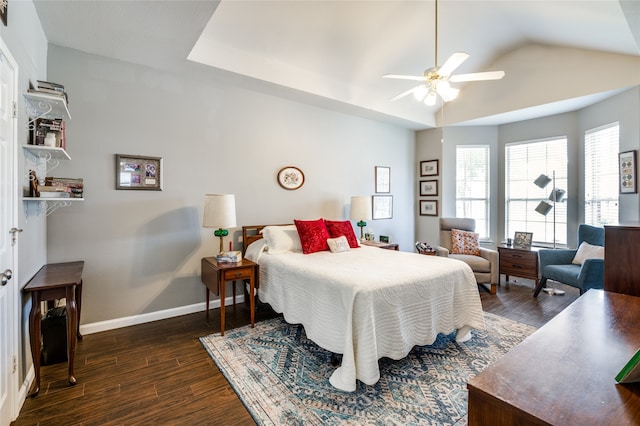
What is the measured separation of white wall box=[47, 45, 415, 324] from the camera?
2885 mm

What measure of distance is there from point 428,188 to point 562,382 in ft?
17.1

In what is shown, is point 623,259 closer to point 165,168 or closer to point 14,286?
point 14,286

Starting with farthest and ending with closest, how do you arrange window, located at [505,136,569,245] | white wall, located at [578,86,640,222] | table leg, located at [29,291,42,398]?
window, located at [505,136,569,245] → white wall, located at [578,86,640,222] → table leg, located at [29,291,42,398]

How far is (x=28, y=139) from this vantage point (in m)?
2.11

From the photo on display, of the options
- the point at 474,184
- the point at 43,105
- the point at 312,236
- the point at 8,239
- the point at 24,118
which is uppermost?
the point at 43,105

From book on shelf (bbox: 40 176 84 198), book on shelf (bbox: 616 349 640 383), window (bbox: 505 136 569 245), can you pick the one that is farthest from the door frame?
window (bbox: 505 136 569 245)

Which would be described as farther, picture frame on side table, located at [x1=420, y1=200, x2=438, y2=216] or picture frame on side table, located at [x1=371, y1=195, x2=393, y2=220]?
picture frame on side table, located at [x1=420, y1=200, x2=438, y2=216]

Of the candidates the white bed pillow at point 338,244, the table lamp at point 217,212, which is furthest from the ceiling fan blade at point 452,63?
the table lamp at point 217,212

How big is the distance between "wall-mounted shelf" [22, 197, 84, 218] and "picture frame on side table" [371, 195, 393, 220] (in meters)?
4.06

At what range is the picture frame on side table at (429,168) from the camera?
5625 mm

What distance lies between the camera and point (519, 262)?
443 centimetres

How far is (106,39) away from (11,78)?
4.10 feet

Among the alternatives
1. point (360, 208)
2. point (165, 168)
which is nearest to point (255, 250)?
point (165, 168)

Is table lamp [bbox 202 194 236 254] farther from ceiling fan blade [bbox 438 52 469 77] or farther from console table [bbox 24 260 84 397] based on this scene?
ceiling fan blade [bbox 438 52 469 77]
